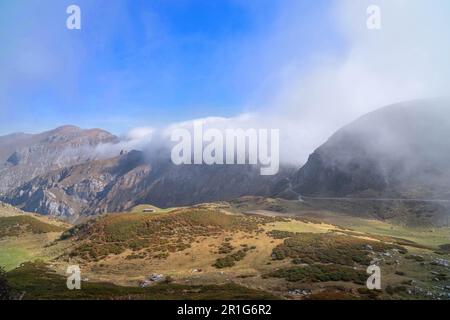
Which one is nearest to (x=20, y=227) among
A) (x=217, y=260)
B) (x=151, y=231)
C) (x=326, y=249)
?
(x=151, y=231)

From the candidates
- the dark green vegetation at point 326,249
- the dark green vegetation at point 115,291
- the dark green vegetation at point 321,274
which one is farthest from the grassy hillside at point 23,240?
the dark green vegetation at point 321,274

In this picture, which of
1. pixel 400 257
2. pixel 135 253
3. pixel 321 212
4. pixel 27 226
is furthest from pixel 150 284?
pixel 321 212

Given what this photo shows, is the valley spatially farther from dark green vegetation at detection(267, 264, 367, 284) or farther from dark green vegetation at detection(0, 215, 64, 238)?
dark green vegetation at detection(0, 215, 64, 238)

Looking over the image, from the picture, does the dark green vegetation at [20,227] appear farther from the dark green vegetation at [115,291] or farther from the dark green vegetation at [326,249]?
→ the dark green vegetation at [326,249]

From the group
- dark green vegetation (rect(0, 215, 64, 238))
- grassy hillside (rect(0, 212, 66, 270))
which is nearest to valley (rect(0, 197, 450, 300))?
grassy hillside (rect(0, 212, 66, 270))
